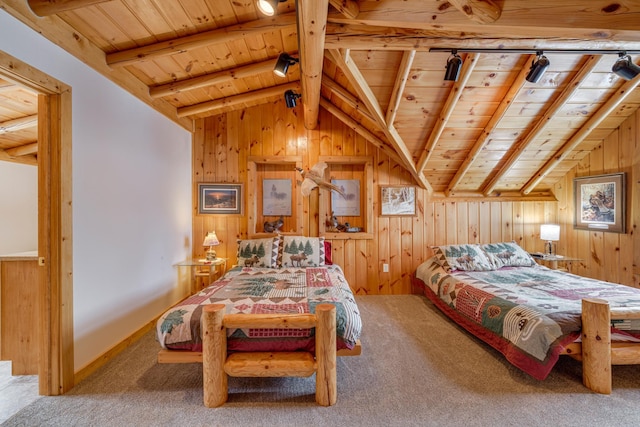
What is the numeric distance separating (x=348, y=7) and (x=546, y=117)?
97.4 inches

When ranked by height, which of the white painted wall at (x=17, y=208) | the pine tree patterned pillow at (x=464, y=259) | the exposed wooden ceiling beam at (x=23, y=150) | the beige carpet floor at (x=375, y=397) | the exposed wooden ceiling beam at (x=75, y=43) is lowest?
the beige carpet floor at (x=375, y=397)

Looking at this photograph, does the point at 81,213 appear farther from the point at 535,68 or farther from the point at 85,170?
the point at 535,68

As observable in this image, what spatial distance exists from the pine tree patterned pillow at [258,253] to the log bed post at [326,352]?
168cm

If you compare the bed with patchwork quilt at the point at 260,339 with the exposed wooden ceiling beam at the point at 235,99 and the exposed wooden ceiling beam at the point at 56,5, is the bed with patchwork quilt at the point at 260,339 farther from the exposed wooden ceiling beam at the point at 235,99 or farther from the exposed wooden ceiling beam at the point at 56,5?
the exposed wooden ceiling beam at the point at 235,99

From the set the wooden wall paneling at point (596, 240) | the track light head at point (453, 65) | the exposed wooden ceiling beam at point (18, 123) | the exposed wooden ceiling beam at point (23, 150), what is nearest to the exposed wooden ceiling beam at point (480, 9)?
the track light head at point (453, 65)

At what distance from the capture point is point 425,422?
157 centimetres

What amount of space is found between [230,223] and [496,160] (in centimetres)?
370

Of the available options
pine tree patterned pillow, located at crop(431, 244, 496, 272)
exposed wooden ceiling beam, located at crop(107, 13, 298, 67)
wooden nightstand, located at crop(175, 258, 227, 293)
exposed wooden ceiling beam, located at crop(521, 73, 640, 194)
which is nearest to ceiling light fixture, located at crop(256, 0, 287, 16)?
exposed wooden ceiling beam, located at crop(107, 13, 298, 67)

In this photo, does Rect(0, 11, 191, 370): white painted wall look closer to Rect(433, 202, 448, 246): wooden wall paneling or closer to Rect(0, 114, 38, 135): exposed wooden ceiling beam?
Rect(0, 114, 38, 135): exposed wooden ceiling beam

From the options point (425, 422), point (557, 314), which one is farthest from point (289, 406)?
point (557, 314)

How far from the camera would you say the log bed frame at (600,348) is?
5.88 ft

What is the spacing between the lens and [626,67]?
6.89 feet

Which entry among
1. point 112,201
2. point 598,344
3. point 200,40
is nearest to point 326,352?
point 598,344

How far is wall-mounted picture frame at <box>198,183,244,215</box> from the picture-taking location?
151 inches
